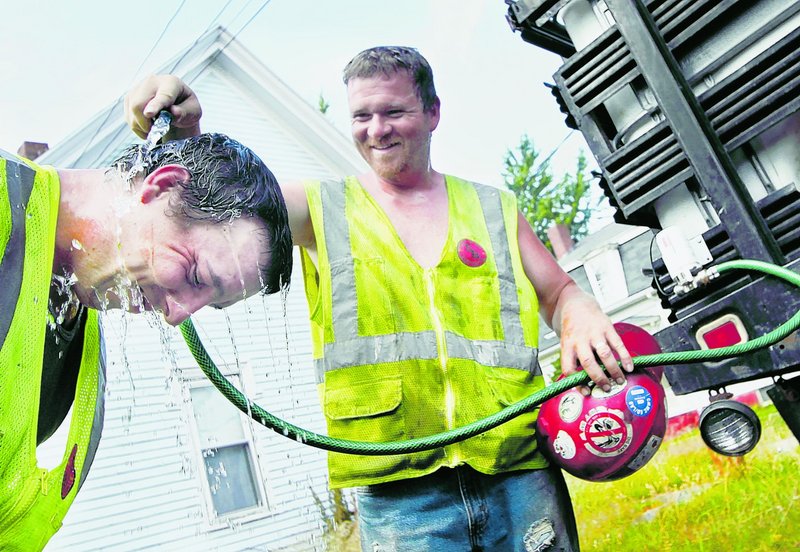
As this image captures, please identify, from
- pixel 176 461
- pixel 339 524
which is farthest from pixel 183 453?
pixel 339 524

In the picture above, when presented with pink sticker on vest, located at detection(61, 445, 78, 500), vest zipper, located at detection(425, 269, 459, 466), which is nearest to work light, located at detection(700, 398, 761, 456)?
vest zipper, located at detection(425, 269, 459, 466)

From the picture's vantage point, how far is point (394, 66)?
244 cm

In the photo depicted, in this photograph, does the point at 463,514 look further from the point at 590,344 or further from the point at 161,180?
the point at 161,180

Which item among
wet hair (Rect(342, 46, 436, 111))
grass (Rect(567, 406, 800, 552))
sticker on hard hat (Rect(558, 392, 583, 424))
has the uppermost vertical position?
wet hair (Rect(342, 46, 436, 111))

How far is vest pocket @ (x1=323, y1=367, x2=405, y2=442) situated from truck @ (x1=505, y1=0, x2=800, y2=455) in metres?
0.78

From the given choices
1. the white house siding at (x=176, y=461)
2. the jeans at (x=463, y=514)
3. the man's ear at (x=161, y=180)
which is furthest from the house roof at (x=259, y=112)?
the man's ear at (x=161, y=180)

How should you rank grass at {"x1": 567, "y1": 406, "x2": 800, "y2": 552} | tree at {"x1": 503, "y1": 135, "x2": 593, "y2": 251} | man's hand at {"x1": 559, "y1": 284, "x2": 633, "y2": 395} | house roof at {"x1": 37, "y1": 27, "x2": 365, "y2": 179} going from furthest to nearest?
tree at {"x1": 503, "y1": 135, "x2": 593, "y2": 251}
house roof at {"x1": 37, "y1": 27, "x2": 365, "y2": 179}
grass at {"x1": 567, "y1": 406, "x2": 800, "y2": 552}
man's hand at {"x1": 559, "y1": 284, "x2": 633, "y2": 395}

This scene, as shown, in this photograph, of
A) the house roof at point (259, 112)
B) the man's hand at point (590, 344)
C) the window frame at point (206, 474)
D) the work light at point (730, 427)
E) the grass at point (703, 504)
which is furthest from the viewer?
the house roof at point (259, 112)

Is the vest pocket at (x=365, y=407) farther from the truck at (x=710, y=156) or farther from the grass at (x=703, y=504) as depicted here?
the grass at (x=703, y=504)

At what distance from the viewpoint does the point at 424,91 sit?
2.51 m

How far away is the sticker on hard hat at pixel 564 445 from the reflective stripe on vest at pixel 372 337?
A: 9.7 inches

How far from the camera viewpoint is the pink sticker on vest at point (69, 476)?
1.59 m

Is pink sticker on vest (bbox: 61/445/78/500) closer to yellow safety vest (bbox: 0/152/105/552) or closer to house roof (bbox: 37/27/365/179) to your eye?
yellow safety vest (bbox: 0/152/105/552)

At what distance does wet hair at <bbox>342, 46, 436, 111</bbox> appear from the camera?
243cm
